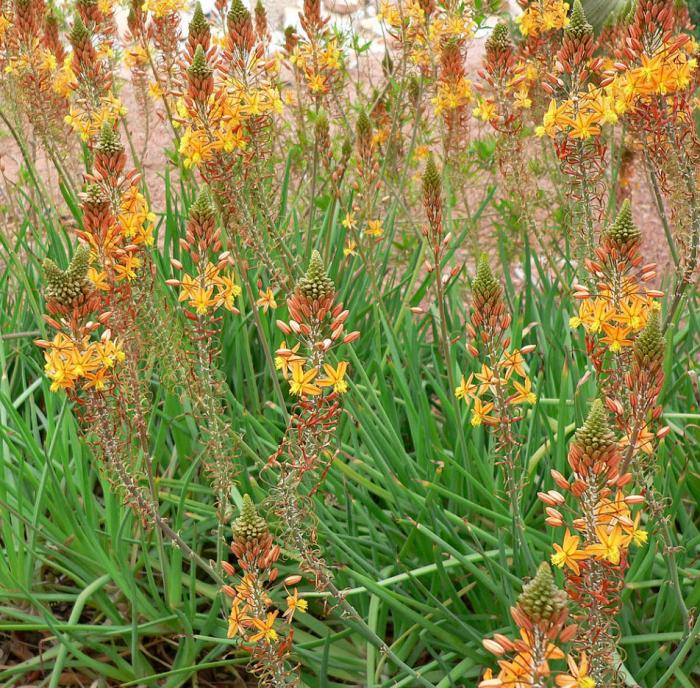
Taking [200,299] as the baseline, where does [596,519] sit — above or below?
below

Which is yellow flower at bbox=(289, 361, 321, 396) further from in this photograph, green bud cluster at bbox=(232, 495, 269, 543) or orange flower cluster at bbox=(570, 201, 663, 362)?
orange flower cluster at bbox=(570, 201, 663, 362)

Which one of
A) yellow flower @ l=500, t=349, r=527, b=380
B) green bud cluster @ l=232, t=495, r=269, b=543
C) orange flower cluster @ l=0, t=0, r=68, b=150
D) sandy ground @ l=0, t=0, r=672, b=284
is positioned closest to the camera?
green bud cluster @ l=232, t=495, r=269, b=543

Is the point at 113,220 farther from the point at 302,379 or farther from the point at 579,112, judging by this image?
the point at 579,112

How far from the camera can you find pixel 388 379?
411 centimetres

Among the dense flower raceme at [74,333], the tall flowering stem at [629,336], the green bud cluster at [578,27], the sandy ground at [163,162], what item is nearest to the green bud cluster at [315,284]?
the dense flower raceme at [74,333]

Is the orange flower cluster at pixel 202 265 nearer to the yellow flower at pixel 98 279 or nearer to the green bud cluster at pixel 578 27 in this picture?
the yellow flower at pixel 98 279

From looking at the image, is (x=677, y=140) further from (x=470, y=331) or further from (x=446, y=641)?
(x=446, y=641)

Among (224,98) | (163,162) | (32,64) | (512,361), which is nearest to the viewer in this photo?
(512,361)

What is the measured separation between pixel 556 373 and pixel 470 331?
1.58 meters

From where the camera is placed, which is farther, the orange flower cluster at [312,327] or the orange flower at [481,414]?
the orange flower at [481,414]

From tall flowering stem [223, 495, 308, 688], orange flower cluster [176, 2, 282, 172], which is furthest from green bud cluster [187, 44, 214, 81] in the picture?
tall flowering stem [223, 495, 308, 688]

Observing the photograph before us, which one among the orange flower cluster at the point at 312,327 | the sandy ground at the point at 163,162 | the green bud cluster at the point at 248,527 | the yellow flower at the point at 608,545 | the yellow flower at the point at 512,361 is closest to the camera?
the yellow flower at the point at 608,545

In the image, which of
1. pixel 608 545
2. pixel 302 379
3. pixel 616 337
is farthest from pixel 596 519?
pixel 302 379

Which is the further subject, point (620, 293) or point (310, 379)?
point (620, 293)
